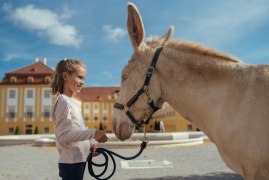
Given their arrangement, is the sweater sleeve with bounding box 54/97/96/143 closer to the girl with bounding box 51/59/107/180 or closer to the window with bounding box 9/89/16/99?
the girl with bounding box 51/59/107/180

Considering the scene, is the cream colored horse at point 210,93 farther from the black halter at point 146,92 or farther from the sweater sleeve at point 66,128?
the sweater sleeve at point 66,128

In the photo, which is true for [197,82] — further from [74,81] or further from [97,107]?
[97,107]

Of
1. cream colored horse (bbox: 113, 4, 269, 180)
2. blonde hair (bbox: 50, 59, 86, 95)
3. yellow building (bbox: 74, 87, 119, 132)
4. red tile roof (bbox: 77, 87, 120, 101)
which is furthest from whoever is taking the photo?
red tile roof (bbox: 77, 87, 120, 101)

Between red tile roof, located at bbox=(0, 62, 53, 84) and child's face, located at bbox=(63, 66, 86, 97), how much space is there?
60709 millimetres

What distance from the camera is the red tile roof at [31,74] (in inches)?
2422

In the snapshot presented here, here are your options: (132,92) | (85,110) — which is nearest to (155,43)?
(132,92)

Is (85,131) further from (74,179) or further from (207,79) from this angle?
(207,79)

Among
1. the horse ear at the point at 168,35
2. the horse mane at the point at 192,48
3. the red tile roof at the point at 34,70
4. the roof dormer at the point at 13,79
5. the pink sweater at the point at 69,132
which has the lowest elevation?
the pink sweater at the point at 69,132

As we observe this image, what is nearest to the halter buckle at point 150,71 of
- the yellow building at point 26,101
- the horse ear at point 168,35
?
the horse ear at point 168,35

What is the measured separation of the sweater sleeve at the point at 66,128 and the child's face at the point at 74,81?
233mm

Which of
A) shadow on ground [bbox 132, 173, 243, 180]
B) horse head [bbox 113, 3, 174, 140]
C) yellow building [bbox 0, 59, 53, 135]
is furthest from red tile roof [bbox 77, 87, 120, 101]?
horse head [bbox 113, 3, 174, 140]

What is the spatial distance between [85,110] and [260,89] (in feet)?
280

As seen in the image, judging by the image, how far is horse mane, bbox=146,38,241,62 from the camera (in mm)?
2535

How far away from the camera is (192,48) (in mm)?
2637
